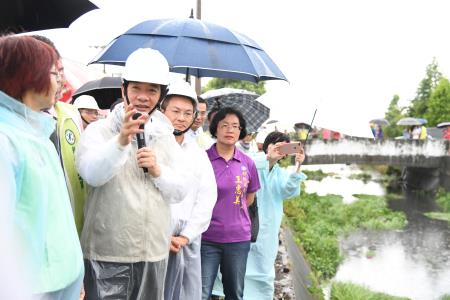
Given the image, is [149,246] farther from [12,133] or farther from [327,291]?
[327,291]

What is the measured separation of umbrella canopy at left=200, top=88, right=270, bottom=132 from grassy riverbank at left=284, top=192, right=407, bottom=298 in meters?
6.67

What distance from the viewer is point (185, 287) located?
9.63ft

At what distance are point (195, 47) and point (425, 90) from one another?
145 feet

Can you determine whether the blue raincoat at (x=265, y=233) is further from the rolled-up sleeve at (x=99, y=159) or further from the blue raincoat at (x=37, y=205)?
the blue raincoat at (x=37, y=205)

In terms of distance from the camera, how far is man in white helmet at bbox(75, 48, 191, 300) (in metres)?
2.03

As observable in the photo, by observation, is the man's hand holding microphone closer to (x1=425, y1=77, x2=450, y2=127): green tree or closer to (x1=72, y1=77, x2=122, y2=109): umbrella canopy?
(x1=72, y1=77, x2=122, y2=109): umbrella canopy

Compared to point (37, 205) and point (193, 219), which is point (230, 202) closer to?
→ point (193, 219)

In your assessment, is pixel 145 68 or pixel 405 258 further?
pixel 405 258

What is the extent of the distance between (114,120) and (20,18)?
938 millimetres

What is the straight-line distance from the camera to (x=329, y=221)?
1695cm

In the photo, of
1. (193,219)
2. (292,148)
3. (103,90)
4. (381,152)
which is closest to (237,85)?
(381,152)

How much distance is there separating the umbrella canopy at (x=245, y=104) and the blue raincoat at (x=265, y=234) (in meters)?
0.67

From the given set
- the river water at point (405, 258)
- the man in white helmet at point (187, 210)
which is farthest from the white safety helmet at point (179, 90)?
the river water at point (405, 258)

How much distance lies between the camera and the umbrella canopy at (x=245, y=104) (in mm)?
4695
